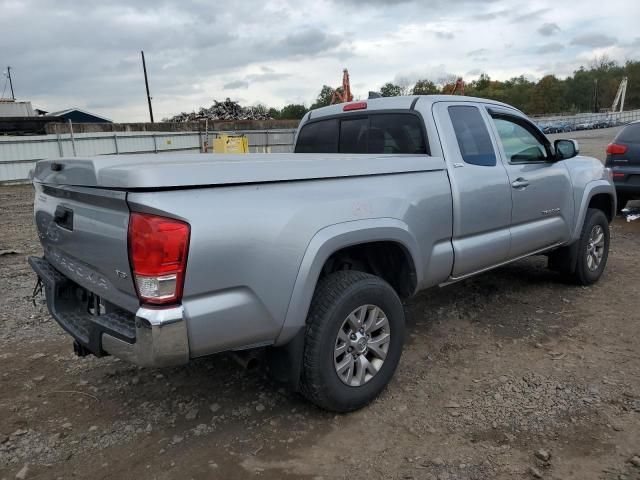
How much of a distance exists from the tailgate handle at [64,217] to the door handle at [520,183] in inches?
125

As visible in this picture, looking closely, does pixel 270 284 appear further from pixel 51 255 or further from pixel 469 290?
pixel 469 290

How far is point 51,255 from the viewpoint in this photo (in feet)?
10.3

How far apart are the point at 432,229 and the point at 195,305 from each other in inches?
68.3

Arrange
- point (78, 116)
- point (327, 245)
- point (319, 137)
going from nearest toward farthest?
point (327, 245)
point (319, 137)
point (78, 116)

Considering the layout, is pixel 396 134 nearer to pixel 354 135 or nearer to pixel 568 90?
pixel 354 135

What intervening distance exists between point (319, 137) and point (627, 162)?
19.5ft

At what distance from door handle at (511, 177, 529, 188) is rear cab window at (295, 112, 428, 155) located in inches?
37.3

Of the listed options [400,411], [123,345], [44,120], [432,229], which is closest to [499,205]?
[432,229]

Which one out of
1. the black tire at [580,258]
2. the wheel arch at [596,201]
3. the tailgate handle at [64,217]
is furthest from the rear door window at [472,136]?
the tailgate handle at [64,217]

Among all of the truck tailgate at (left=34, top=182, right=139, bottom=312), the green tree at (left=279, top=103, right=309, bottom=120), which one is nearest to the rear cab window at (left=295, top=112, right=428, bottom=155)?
the truck tailgate at (left=34, top=182, right=139, bottom=312)

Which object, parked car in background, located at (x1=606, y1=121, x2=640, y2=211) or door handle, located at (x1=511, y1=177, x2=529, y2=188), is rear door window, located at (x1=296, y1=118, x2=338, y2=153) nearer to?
door handle, located at (x1=511, y1=177, x2=529, y2=188)

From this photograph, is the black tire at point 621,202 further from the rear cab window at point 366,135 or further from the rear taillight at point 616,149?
the rear cab window at point 366,135

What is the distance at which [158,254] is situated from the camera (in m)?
2.19

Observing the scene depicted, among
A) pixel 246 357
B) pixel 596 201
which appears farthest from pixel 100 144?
pixel 246 357
